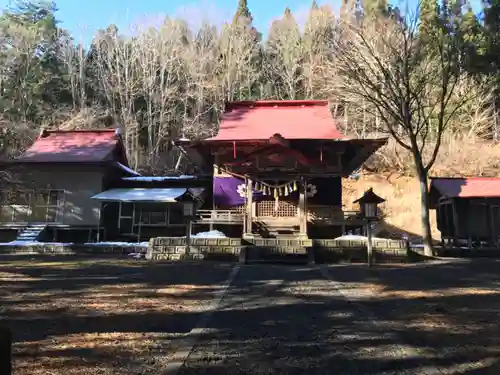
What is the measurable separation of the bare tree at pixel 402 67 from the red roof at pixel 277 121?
187 centimetres

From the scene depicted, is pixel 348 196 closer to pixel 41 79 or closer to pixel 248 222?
pixel 248 222

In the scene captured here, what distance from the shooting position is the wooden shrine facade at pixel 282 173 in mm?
16516

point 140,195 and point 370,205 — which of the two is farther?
point 140,195

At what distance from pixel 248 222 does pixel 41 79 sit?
2617 cm

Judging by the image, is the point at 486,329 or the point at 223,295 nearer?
the point at 486,329

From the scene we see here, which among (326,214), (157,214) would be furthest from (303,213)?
(157,214)

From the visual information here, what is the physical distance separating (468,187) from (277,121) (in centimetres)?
893

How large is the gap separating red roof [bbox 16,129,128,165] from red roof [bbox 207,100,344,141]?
6475mm

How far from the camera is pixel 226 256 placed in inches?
535

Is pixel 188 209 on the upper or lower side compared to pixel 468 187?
lower

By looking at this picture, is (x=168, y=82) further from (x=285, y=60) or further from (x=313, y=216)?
(x=313, y=216)

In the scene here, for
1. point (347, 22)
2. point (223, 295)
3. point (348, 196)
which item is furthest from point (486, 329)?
point (348, 196)

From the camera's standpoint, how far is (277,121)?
20547 millimetres

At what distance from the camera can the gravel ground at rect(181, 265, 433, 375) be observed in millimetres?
4062
